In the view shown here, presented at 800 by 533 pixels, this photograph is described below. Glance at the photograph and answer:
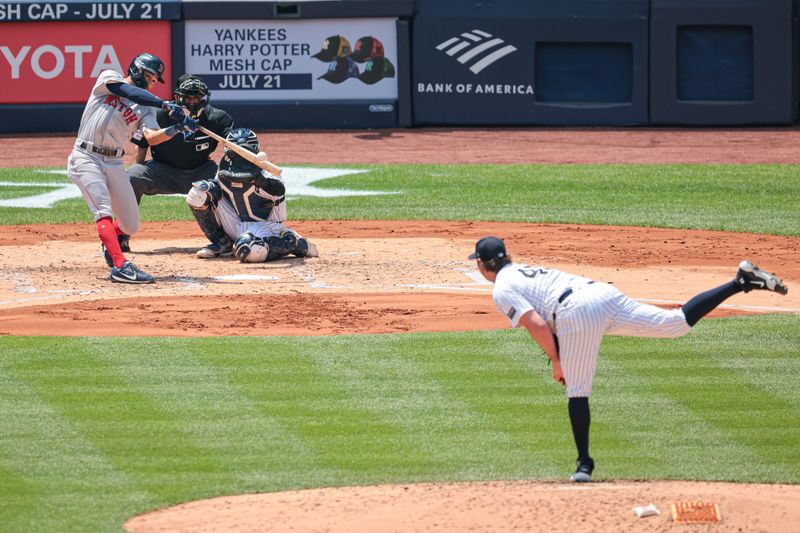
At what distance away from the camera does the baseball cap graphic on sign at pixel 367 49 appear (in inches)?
928

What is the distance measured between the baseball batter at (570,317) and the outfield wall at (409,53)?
666 inches

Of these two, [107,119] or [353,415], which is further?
[107,119]

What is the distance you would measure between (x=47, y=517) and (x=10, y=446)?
4.28 feet

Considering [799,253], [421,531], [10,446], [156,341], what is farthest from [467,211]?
[421,531]

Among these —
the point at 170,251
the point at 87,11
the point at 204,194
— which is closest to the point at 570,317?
the point at 204,194

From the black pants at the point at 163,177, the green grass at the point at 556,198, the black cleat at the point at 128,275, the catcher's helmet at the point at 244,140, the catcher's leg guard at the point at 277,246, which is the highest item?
the catcher's helmet at the point at 244,140

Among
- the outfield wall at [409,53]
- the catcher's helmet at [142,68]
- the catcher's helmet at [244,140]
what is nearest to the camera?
the catcher's helmet at [142,68]

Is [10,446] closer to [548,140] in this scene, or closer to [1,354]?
[1,354]

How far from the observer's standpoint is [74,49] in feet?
77.0

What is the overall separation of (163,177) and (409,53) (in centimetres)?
976

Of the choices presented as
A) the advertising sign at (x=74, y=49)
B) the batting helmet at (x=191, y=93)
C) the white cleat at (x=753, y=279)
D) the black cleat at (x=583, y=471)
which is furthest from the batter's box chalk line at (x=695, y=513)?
the advertising sign at (x=74, y=49)

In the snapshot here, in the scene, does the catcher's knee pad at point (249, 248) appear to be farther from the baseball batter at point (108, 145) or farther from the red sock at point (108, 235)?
the red sock at point (108, 235)

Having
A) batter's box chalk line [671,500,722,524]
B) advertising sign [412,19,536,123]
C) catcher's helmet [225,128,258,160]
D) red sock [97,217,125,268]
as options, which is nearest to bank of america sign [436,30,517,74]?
advertising sign [412,19,536,123]

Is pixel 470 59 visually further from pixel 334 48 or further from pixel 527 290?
pixel 527 290
